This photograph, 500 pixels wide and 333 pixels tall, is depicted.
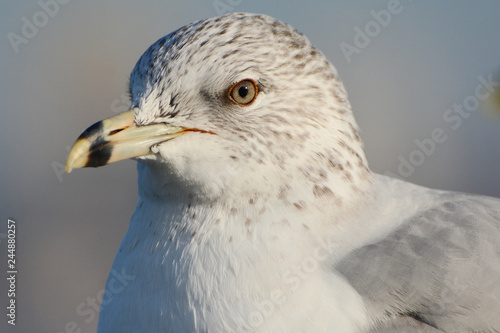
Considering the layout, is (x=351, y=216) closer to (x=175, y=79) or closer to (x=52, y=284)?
(x=175, y=79)

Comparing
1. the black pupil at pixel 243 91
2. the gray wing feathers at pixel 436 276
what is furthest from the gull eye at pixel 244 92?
the gray wing feathers at pixel 436 276

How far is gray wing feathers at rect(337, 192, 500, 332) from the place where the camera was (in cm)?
151

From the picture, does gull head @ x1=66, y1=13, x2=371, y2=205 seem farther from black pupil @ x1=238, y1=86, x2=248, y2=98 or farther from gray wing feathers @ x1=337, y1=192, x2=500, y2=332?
gray wing feathers @ x1=337, y1=192, x2=500, y2=332

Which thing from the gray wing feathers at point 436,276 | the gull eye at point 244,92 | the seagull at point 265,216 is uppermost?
the gull eye at point 244,92

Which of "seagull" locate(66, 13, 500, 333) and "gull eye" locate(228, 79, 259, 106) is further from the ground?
"gull eye" locate(228, 79, 259, 106)

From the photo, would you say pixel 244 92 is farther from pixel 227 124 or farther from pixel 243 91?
pixel 227 124

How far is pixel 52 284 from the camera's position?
5.27 m

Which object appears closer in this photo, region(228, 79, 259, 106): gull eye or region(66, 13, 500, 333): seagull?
region(66, 13, 500, 333): seagull

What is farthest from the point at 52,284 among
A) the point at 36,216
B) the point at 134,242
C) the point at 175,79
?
the point at 175,79

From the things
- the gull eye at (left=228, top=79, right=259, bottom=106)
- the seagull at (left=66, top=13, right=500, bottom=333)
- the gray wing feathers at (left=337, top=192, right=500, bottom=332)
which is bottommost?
the gray wing feathers at (left=337, top=192, right=500, bottom=332)

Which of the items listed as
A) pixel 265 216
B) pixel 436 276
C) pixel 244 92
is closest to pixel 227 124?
pixel 244 92

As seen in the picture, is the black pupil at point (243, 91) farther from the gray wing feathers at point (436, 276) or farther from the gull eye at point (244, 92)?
the gray wing feathers at point (436, 276)

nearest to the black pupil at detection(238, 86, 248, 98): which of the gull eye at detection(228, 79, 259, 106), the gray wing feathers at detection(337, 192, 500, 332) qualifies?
the gull eye at detection(228, 79, 259, 106)

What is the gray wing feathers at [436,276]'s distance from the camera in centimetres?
151
